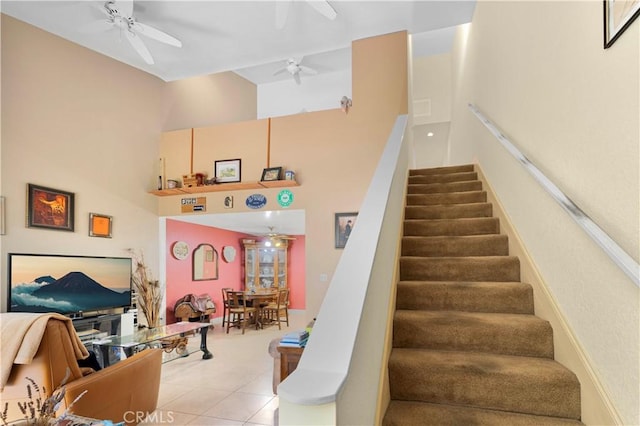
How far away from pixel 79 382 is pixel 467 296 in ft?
8.07

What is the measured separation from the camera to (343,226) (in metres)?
5.09

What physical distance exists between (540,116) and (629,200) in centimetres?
105

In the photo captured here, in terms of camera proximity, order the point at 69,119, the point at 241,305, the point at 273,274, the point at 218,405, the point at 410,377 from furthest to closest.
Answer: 1. the point at 273,274
2. the point at 241,305
3. the point at 69,119
4. the point at 218,405
5. the point at 410,377

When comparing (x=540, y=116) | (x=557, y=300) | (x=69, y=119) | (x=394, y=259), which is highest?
(x=69, y=119)

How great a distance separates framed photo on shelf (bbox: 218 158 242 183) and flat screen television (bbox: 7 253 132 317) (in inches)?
71.4

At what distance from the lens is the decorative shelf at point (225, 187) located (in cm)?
539

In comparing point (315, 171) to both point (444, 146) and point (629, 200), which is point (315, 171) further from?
point (444, 146)

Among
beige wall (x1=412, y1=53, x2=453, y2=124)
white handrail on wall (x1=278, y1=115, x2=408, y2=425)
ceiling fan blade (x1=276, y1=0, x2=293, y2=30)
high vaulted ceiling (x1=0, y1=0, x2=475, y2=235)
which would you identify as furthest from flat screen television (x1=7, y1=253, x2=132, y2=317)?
beige wall (x1=412, y1=53, x2=453, y2=124)

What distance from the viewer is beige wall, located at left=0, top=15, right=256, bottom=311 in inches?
167

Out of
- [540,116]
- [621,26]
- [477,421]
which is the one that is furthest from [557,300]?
[621,26]

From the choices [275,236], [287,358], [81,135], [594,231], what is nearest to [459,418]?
[594,231]

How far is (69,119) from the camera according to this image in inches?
192

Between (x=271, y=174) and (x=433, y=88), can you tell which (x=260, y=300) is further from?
(x=433, y=88)

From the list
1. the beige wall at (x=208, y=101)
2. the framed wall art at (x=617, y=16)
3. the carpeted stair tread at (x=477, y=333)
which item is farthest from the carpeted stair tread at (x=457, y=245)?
the beige wall at (x=208, y=101)
